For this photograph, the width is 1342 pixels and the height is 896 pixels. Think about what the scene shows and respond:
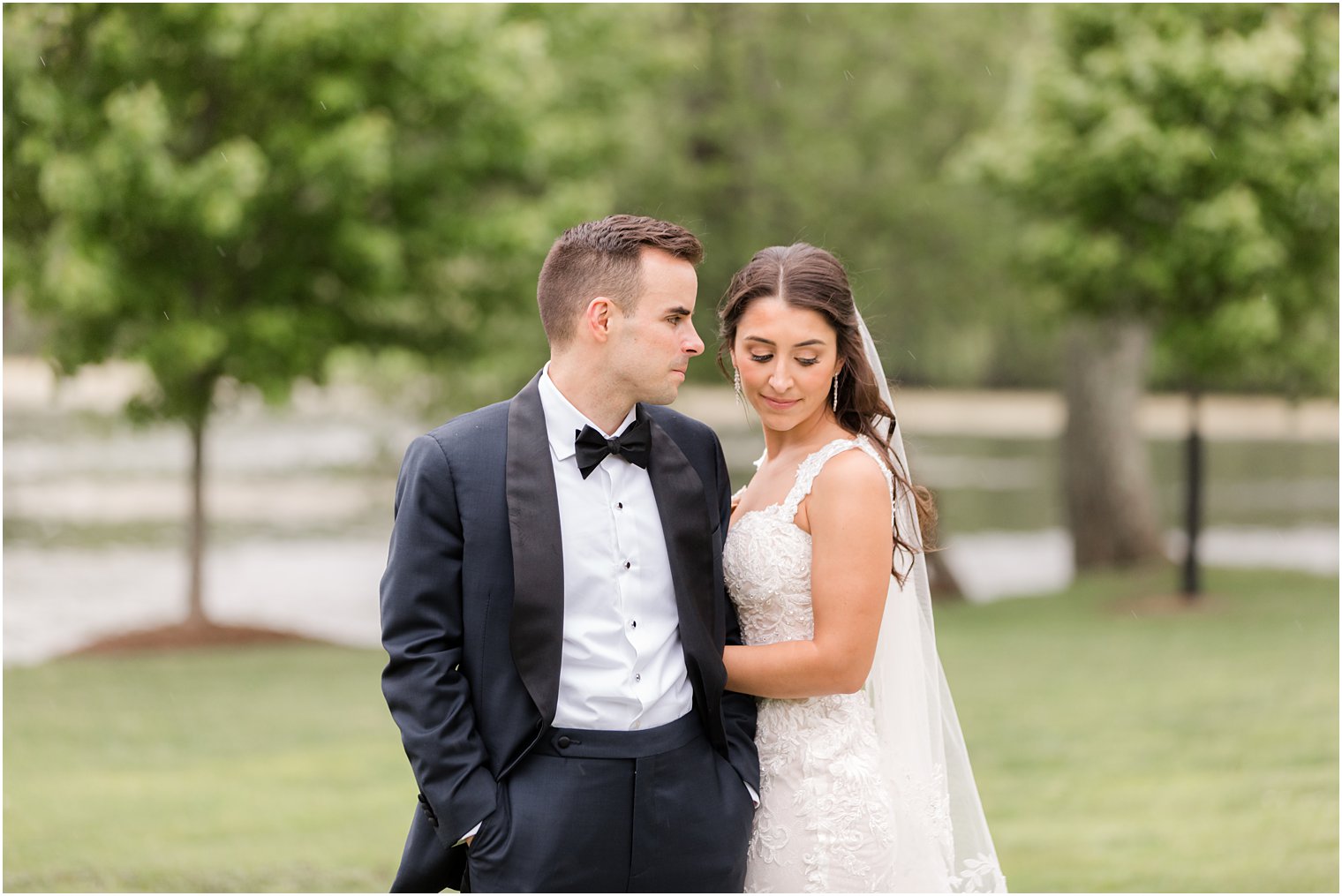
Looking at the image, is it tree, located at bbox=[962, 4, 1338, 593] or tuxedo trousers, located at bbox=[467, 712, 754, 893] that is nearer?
tuxedo trousers, located at bbox=[467, 712, 754, 893]

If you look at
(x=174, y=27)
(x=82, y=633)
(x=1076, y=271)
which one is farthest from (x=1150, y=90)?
(x=82, y=633)

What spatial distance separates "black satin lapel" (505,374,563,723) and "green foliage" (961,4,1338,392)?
38.2ft

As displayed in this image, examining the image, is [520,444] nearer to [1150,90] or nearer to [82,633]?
[1150,90]

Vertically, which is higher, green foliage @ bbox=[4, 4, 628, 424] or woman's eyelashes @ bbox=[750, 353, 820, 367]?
green foliage @ bbox=[4, 4, 628, 424]

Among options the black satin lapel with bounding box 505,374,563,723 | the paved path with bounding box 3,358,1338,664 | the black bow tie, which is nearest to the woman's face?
the black bow tie

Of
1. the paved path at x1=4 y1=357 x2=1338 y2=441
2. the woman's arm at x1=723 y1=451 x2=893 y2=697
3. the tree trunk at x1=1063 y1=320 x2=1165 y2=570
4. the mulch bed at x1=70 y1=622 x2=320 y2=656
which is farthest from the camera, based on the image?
the paved path at x1=4 y1=357 x2=1338 y2=441

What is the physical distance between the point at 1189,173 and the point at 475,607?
40.2 feet

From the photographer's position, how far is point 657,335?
3.05 metres

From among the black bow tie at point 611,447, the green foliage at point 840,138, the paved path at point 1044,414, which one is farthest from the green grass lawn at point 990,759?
the paved path at point 1044,414

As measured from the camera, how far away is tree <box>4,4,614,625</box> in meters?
12.1

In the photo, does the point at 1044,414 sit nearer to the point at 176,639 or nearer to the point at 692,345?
the point at 176,639

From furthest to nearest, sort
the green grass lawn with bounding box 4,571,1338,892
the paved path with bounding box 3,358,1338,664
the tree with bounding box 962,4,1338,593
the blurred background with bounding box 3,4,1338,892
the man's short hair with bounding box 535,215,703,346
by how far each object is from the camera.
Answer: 1. the paved path with bounding box 3,358,1338,664
2. the tree with bounding box 962,4,1338,593
3. the blurred background with bounding box 3,4,1338,892
4. the green grass lawn with bounding box 4,571,1338,892
5. the man's short hair with bounding box 535,215,703,346

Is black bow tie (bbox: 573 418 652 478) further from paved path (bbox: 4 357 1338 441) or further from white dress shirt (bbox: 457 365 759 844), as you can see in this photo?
paved path (bbox: 4 357 1338 441)

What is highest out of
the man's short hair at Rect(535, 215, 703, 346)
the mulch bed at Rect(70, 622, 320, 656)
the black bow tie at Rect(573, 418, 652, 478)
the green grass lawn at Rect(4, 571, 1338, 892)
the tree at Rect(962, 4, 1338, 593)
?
the tree at Rect(962, 4, 1338, 593)
